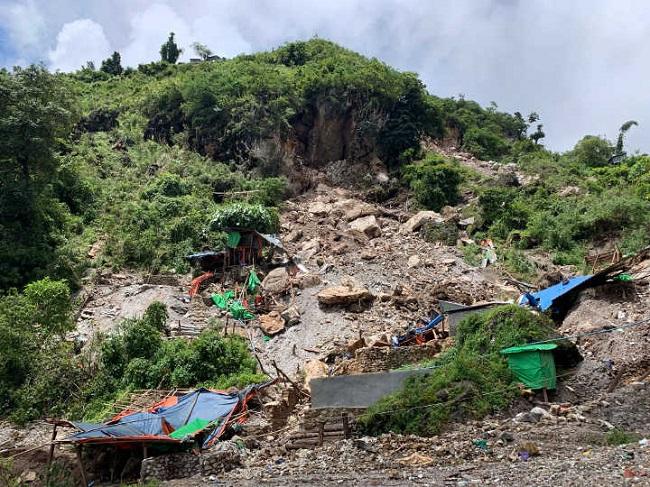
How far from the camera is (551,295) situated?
14.3 m

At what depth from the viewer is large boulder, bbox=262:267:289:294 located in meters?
19.2

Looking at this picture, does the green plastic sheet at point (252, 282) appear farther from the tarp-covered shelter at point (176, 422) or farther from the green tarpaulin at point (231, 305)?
the tarp-covered shelter at point (176, 422)

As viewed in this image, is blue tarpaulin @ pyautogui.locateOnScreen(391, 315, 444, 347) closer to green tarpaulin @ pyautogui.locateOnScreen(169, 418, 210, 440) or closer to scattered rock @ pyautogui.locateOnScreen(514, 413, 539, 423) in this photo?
scattered rock @ pyautogui.locateOnScreen(514, 413, 539, 423)

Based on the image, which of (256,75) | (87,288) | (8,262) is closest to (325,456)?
(87,288)

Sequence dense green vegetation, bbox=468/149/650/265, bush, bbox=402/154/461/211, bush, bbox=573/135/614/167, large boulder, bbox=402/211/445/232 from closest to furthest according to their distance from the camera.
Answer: dense green vegetation, bbox=468/149/650/265
large boulder, bbox=402/211/445/232
bush, bbox=402/154/461/211
bush, bbox=573/135/614/167

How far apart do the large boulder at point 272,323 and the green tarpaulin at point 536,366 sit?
7.87 m

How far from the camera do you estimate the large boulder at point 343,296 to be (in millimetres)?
17188

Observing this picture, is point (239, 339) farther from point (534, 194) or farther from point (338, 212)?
point (534, 194)

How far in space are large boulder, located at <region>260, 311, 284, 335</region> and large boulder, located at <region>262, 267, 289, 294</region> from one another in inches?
62.2

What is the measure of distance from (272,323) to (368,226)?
339 inches

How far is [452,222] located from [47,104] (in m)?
16.0

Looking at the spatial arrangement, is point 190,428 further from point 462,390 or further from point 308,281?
point 308,281

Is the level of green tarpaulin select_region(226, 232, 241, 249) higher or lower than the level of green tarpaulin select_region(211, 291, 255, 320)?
higher

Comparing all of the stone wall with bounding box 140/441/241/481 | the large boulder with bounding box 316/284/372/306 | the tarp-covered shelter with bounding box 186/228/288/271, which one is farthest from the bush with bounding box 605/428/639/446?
the tarp-covered shelter with bounding box 186/228/288/271
